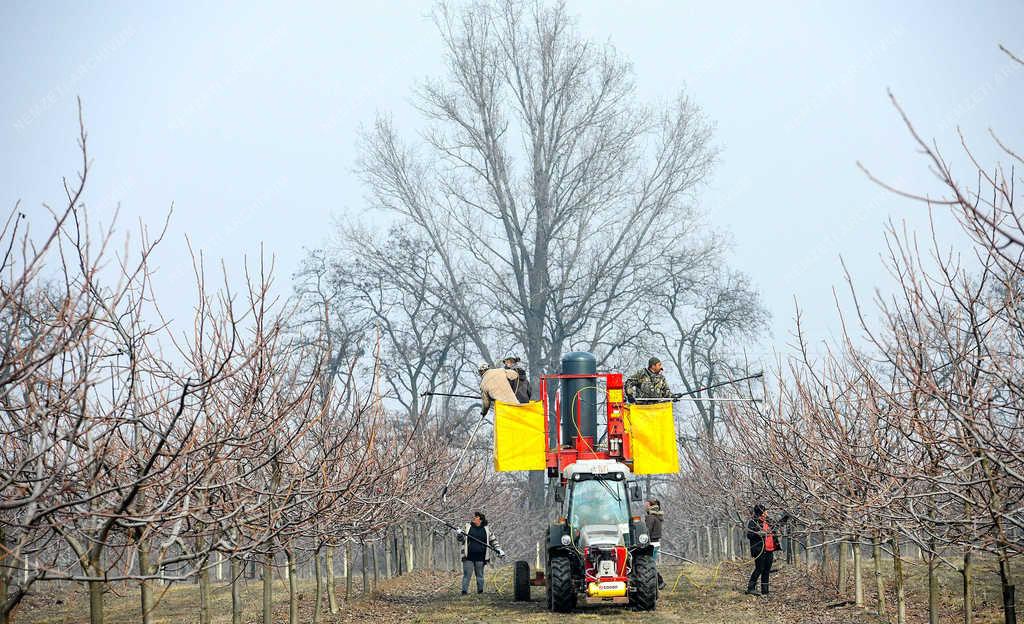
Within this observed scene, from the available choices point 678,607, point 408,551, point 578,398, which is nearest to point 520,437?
point 578,398

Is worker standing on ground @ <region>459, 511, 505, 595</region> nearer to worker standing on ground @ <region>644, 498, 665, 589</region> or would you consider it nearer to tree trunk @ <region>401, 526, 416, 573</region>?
worker standing on ground @ <region>644, 498, 665, 589</region>

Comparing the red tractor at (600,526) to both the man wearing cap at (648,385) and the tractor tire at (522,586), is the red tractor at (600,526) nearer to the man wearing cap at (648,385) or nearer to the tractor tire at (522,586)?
the man wearing cap at (648,385)

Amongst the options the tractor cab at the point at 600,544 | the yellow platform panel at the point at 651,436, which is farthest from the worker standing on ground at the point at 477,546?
the yellow platform panel at the point at 651,436

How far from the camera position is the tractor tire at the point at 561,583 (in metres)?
17.1

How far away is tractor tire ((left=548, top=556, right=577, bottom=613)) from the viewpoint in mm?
17141

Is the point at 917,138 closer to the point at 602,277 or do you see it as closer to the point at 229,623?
the point at 229,623

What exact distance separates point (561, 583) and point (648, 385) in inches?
175

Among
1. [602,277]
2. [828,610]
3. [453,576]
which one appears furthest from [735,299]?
[828,610]

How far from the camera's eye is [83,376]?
5.45 metres

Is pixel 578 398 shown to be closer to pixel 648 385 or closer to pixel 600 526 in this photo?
pixel 648 385

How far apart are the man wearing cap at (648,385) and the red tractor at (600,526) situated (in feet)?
2.82

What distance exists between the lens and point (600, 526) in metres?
17.5

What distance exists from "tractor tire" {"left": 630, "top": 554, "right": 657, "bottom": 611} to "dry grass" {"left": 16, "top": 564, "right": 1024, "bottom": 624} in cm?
21

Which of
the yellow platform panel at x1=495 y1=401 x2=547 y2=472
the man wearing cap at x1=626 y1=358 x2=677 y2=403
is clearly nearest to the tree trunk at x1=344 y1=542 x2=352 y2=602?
the yellow platform panel at x1=495 y1=401 x2=547 y2=472
